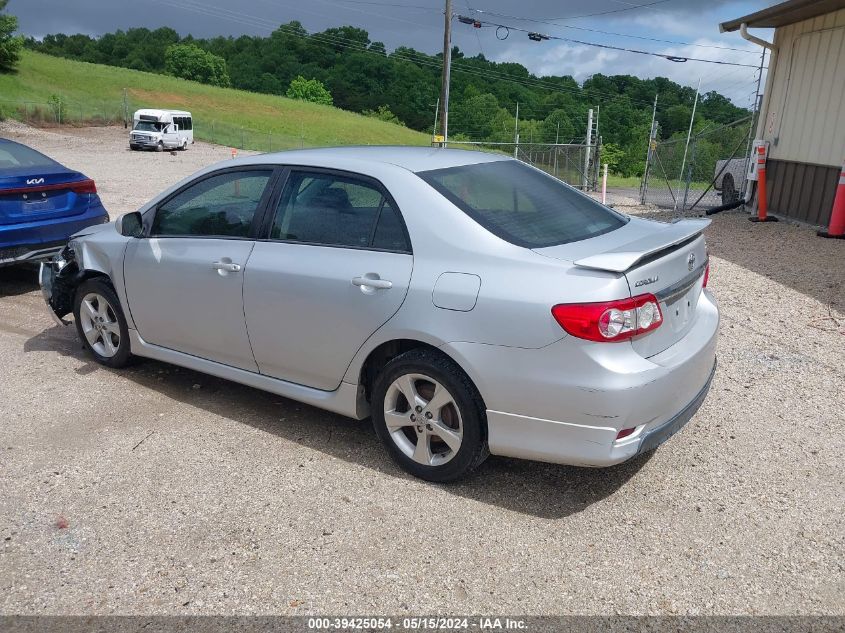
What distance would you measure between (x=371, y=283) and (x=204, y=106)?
224ft

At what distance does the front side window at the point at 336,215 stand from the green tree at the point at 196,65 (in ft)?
356

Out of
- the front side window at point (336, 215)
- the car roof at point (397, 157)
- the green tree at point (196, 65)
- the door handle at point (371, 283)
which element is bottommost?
the door handle at point (371, 283)

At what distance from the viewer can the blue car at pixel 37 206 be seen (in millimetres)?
6863

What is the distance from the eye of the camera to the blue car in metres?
6.86

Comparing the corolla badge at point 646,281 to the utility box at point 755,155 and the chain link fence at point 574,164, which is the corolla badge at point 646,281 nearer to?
the utility box at point 755,155

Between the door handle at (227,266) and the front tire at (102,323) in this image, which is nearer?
the door handle at (227,266)

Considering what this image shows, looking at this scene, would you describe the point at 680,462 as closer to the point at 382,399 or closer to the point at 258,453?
the point at 382,399

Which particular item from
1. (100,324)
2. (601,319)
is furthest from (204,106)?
(601,319)

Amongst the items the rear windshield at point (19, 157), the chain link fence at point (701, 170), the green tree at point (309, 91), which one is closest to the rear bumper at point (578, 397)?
→ the rear windshield at point (19, 157)

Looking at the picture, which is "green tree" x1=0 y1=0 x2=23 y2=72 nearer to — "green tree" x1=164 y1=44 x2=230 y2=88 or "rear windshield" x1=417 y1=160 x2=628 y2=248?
"green tree" x1=164 y1=44 x2=230 y2=88

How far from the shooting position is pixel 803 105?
11.8 metres

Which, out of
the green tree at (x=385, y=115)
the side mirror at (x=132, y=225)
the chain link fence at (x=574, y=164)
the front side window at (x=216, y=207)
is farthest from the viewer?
the green tree at (x=385, y=115)

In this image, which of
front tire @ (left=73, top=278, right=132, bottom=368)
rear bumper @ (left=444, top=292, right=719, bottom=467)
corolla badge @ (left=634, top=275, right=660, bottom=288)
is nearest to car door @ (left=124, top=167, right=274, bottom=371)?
front tire @ (left=73, top=278, right=132, bottom=368)

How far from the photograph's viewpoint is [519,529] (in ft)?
10.8
